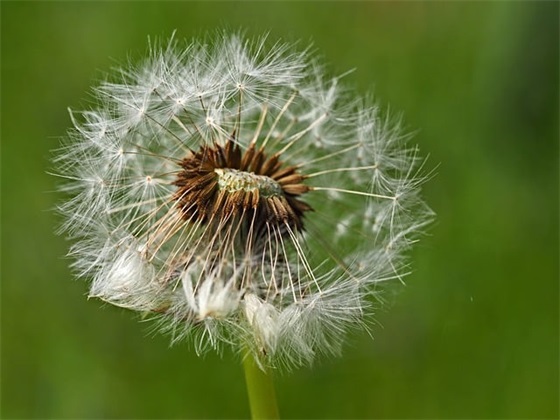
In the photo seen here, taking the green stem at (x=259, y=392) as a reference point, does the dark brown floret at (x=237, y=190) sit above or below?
above

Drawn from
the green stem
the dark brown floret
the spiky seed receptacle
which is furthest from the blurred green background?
the green stem

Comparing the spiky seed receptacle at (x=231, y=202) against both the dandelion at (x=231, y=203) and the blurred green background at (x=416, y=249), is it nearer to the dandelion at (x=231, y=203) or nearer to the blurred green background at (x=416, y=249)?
the dandelion at (x=231, y=203)

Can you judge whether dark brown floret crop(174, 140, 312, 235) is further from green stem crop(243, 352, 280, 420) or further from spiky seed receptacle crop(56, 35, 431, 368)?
green stem crop(243, 352, 280, 420)

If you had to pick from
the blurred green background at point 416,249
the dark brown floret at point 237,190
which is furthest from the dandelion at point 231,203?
the blurred green background at point 416,249

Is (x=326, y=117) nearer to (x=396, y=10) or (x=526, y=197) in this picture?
(x=526, y=197)

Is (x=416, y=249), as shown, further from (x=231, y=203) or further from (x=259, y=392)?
(x=259, y=392)

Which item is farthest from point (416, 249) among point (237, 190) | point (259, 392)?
point (259, 392)

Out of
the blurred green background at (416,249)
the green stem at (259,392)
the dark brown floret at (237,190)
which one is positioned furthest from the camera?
the blurred green background at (416,249)

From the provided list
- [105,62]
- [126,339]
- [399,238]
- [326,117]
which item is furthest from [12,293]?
[399,238]
